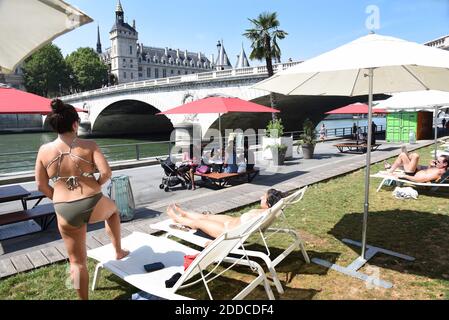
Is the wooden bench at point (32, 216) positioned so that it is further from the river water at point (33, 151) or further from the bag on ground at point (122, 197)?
the river water at point (33, 151)

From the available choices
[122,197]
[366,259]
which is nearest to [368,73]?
[366,259]

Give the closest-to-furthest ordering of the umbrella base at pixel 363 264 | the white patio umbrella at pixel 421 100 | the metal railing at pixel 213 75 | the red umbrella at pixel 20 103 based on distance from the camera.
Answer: the umbrella base at pixel 363 264, the red umbrella at pixel 20 103, the white patio umbrella at pixel 421 100, the metal railing at pixel 213 75

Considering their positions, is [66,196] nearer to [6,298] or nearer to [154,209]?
[6,298]

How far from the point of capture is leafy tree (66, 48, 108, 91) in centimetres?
8850

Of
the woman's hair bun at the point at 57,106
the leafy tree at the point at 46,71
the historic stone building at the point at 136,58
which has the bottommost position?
the woman's hair bun at the point at 57,106

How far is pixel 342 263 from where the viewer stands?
431 centimetres

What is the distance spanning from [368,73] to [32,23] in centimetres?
411

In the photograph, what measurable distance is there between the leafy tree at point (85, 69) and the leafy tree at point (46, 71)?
4323mm

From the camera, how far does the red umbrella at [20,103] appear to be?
5.85 metres

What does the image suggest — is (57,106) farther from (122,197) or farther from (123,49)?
(123,49)

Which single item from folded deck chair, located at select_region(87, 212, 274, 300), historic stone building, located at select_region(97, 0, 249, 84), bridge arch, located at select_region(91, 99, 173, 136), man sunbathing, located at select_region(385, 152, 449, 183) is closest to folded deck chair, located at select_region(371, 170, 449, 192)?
man sunbathing, located at select_region(385, 152, 449, 183)

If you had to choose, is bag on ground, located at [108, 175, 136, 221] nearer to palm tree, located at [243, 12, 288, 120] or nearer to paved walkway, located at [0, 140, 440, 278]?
paved walkway, located at [0, 140, 440, 278]

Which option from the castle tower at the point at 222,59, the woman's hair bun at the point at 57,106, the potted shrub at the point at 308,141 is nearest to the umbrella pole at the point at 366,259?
the woman's hair bun at the point at 57,106

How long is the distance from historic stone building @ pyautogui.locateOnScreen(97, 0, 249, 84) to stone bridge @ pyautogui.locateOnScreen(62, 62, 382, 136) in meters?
43.2
